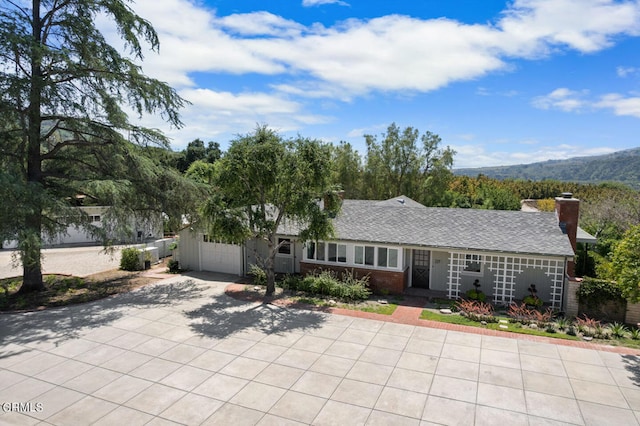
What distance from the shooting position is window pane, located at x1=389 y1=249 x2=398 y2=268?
17.8 meters

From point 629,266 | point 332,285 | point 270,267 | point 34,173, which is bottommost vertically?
point 332,285

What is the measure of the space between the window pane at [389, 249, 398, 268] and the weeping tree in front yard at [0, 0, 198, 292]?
32.6 ft

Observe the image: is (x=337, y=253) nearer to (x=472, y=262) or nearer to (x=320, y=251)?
(x=320, y=251)

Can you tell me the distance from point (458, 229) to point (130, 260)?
57.8ft

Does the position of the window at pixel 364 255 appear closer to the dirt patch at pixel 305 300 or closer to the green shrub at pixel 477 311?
the dirt patch at pixel 305 300

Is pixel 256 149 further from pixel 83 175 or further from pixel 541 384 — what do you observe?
A: pixel 541 384

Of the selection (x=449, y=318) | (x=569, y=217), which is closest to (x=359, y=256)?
(x=449, y=318)

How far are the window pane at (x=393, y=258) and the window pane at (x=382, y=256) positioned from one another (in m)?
0.23

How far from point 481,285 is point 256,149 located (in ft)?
37.0

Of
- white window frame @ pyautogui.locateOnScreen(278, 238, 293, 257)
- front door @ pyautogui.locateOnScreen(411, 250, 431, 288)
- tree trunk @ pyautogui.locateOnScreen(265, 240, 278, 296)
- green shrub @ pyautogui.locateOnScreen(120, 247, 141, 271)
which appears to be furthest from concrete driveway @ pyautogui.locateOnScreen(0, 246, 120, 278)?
front door @ pyautogui.locateOnScreen(411, 250, 431, 288)

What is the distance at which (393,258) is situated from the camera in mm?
17797

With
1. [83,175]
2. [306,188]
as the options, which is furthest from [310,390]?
[83,175]

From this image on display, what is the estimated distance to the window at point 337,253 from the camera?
1877cm

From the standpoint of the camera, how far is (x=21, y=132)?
1628 cm
